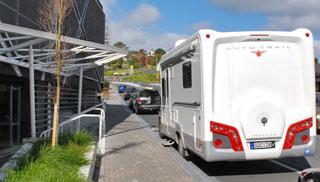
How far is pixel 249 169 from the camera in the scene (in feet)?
36.0

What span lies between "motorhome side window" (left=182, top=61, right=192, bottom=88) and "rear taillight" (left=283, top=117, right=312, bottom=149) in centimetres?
238

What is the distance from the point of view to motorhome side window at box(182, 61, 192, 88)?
35.3 ft

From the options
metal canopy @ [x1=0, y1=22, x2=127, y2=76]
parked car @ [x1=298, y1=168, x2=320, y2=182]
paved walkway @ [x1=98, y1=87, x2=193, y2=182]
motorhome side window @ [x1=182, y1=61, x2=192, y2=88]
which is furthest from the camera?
motorhome side window @ [x1=182, y1=61, x2=192, y2=88]

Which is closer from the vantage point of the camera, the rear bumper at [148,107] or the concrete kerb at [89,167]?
the concrete kerb at [89,167]

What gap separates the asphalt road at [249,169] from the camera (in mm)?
9995

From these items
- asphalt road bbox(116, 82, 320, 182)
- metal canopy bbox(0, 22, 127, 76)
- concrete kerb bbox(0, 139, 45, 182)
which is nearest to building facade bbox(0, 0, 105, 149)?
metal canopy bbox(0, 22, 127, 76)

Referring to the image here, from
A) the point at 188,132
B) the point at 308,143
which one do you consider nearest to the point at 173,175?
the point at 188,132

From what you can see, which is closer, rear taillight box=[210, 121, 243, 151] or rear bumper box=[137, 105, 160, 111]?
rear taillight box=[210, 121, 243, 151]

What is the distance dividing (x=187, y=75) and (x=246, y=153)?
2409 mm

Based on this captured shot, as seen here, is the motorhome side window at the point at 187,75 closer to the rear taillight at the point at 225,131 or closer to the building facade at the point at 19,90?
the rear taillight at the point at 225,131

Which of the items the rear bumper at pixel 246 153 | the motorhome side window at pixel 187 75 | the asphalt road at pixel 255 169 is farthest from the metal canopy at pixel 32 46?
the asphalt road at pixel 255 169

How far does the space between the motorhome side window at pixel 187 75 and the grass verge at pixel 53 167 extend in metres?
2.82

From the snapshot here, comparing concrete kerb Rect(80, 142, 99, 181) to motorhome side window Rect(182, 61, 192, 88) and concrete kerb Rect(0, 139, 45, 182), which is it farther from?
motorhome side window Rect(182, 61, 192, 88)

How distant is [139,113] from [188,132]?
80.2ft
